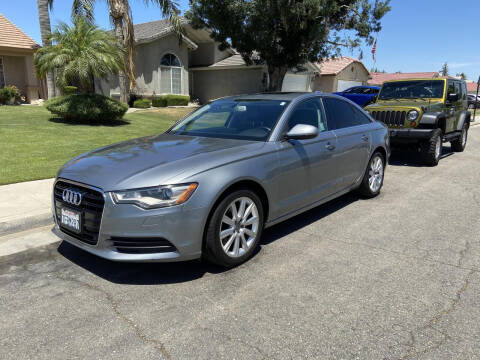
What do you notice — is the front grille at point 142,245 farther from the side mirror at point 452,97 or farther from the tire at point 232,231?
the side mirror at point 452,97

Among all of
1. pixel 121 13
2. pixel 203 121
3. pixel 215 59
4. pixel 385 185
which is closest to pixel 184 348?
pixel 203 121

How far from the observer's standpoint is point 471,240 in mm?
4441

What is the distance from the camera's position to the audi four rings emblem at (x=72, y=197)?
334 centimetres

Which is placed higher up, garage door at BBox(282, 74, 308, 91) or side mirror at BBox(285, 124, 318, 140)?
garage door at BBox(282, 74, 308, 91)

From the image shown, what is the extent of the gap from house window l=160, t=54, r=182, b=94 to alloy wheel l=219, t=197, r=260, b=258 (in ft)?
69.6

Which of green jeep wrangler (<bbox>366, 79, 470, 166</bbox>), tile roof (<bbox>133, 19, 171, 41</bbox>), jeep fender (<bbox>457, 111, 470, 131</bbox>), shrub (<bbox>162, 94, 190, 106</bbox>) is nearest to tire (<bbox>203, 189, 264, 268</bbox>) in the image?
green jeep wrangler (<bbox>366, 79, 470, 166</bbox>)

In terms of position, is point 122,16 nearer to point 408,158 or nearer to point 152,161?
point 408,158

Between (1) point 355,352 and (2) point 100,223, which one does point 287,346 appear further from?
(2) point 100,223

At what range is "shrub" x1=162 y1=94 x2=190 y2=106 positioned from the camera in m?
22.7

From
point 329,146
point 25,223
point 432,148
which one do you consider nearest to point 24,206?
point 25,223

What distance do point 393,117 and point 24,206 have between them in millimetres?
7776

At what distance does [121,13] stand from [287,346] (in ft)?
59.3

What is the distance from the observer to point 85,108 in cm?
1285

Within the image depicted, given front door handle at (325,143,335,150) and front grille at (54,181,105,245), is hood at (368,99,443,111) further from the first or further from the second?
front grille at (54,181,105,245)
